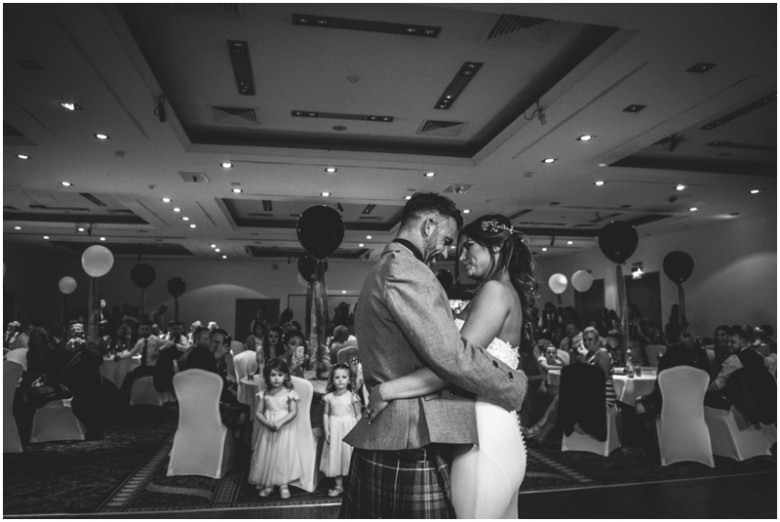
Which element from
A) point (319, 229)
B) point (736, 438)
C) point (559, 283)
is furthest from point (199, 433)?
point (559, 283)

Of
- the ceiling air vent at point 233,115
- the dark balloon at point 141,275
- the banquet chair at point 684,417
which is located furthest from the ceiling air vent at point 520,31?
the dark balloon at point 141,275

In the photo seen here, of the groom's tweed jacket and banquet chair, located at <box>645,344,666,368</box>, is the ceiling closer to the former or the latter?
banquet chair, located at <box>645,344,666,368</box>

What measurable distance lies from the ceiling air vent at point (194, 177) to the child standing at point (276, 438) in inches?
174

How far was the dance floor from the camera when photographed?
3.83 metres

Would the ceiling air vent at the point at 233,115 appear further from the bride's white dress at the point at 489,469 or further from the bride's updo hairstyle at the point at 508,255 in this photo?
the bride's white dress at the point at 489,469

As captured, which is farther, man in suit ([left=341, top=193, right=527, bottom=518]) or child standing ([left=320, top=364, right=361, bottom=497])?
child standing ([left=320, top=364, right=361, bottom=497])

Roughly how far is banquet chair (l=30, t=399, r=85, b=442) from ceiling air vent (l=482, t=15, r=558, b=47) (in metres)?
5.75

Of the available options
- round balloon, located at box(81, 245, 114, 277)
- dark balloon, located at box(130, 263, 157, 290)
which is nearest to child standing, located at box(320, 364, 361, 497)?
round balloon, located at box(81, 245, 114, 277)

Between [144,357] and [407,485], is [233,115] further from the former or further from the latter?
[407,485]

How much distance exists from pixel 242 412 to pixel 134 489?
1.04 metres

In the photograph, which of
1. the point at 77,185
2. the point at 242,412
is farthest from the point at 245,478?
the point at 77,185

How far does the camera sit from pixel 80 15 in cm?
371

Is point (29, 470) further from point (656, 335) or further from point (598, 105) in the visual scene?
point (656, 335)

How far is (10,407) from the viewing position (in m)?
5.42
